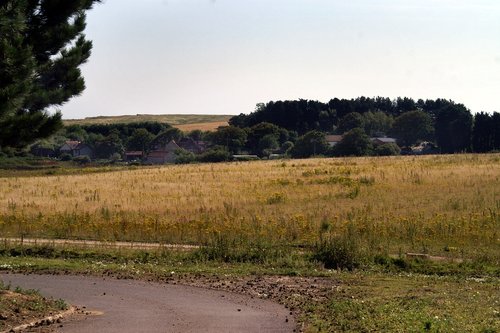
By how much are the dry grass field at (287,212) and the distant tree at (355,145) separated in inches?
2448

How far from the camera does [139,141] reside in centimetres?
15125

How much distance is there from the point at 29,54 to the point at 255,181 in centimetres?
3423

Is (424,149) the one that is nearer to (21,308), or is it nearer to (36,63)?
(36,63)

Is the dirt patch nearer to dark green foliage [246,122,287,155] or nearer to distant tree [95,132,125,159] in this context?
dark green foliage [246,122,287,155]

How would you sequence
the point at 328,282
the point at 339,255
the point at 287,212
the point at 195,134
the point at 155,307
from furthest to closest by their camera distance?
the point at 195,134
the point at 287,212
the point at 339,255
the point at 328,282
the point at 155,307

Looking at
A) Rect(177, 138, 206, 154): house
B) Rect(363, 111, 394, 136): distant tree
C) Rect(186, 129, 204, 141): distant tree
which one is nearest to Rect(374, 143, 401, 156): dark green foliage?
Rect(363, 111, 394, 136): distant tree

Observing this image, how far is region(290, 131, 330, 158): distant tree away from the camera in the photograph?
120 metres

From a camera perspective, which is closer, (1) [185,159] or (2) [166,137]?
(1) [185,159]

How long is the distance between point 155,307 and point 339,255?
6888mm

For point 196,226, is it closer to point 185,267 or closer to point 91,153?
point 185,267

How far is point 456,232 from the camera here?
23578 mm

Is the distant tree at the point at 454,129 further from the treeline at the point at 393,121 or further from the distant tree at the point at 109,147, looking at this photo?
the distant tree at the point at 109,147

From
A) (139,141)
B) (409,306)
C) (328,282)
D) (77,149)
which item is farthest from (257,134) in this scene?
(409,306)

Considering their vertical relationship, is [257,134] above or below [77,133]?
below
